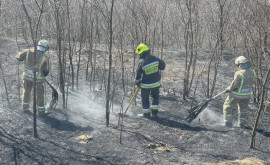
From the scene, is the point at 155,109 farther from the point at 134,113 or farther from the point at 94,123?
the point at 94,123

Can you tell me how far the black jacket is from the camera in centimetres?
611

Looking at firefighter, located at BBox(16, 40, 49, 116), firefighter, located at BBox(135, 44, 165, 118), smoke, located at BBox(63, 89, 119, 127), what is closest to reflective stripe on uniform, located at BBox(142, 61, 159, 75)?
firefighter, located at BBox(135, 44, 165, 118)

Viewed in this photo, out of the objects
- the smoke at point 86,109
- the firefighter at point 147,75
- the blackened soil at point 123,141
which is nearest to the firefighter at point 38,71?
the blackened soil at point 123,141

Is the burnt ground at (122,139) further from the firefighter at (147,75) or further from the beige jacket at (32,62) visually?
the beige jacket at (32,62)

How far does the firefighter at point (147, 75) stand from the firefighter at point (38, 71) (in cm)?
203

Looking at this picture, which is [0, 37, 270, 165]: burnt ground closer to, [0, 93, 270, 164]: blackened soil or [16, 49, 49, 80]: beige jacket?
[0, 93, 270, 164]: blackened soil

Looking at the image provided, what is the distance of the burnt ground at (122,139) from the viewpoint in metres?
4.33

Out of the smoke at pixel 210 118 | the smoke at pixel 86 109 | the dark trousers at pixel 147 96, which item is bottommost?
the smoke at pixel 210 118

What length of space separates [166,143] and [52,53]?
818cm

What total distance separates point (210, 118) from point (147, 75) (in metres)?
2.02

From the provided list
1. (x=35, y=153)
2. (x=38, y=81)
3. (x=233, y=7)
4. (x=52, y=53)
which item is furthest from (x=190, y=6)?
(x=52, y=53)

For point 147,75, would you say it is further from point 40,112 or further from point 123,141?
point 40,112

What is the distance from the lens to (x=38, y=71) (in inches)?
231

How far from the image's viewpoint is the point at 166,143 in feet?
16.4
